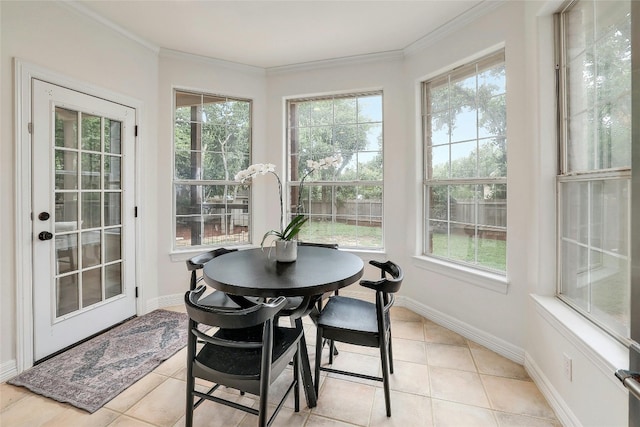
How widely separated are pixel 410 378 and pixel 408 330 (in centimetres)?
73

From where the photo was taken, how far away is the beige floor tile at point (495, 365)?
2.05 meters

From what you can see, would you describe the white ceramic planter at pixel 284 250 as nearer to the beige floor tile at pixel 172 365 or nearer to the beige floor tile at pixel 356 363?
the beige floor tile at pixel 356 363

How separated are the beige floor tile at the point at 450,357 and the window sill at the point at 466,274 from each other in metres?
0.54

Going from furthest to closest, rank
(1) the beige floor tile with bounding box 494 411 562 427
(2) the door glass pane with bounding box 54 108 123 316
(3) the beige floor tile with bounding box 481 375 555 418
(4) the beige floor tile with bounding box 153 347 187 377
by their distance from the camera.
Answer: (2) the door glass pane with bounding box 54 108 123 316 < (4) the beige floor tile with bounding box 153 347 187 377 < (3) the beige floor tile with bounding box 481 375 555 418 < (1) the beige floor tile with bounding box 494 411 562 427

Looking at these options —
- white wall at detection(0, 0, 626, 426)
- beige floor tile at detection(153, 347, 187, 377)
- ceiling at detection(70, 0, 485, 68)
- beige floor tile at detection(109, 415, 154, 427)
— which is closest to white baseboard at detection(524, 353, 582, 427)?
white wall at detection(0, 0, 626, 426)

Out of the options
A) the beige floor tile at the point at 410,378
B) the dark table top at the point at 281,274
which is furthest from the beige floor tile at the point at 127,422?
the beige floor tile at the point at 410,378

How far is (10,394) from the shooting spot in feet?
6.06

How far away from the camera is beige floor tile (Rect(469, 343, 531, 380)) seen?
2.05 m

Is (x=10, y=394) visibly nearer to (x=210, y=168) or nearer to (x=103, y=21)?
(x=210, y=168)

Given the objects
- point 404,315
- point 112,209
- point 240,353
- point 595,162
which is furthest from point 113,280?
point 595,162

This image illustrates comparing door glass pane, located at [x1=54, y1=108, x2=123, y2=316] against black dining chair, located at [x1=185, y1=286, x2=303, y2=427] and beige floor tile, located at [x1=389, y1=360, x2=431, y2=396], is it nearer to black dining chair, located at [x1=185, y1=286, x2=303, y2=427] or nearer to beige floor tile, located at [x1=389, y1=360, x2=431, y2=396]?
black dining chair, located at [x1=185, y1=286, x2=303, y2=427]

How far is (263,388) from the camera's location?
1.27 metres

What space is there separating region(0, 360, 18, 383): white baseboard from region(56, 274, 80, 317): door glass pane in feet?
1.24

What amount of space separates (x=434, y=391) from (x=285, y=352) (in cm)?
107
